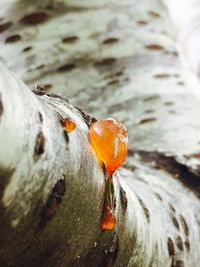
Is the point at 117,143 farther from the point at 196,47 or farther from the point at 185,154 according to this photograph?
the point at 196,47

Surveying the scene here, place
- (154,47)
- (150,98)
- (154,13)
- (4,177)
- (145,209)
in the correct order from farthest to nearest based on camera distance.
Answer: (154,13) < (154,47) < (150,98) < (145,209) < (4,177)

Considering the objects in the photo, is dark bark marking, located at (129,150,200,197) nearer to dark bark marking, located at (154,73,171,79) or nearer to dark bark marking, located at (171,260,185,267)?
dark bark marking, located at (171,260,185,267)

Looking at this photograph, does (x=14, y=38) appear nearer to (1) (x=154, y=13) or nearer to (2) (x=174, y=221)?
(1) (x=154, y=13)

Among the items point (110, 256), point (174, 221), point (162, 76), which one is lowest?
point (162, 76)

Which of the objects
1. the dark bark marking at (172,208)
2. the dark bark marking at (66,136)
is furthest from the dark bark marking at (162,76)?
the dark bark marking at (66,136)

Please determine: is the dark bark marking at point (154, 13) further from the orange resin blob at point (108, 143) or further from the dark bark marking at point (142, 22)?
the orange resin blob at point (108, 143)

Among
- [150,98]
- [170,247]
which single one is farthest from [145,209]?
[150,98]
